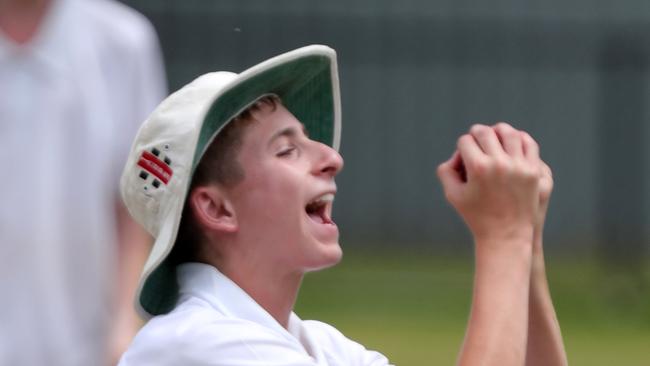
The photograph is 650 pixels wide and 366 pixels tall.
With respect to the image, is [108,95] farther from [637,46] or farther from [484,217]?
[637,46]

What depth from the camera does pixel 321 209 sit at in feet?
9.64

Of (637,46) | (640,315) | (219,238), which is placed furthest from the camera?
(637,46)

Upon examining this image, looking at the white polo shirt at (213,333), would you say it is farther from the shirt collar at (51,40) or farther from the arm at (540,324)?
the shirt collar at (51,40)

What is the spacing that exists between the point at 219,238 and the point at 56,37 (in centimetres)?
70

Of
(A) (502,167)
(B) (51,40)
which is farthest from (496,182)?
(B) (51,40)

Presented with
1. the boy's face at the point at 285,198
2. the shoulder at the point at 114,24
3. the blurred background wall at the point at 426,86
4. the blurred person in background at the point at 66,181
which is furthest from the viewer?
the blurred background wall at the point at 426,86

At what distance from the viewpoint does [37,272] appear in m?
3.27

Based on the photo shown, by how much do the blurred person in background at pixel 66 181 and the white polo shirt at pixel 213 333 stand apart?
17.6 inches

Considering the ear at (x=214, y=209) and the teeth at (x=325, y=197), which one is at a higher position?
the teeth at (x=325, y=197)

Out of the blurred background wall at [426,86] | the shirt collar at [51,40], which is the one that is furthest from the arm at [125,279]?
the blurred background wall at [426,86]

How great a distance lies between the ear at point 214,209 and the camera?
9.54ft

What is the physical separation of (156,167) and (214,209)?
15cm

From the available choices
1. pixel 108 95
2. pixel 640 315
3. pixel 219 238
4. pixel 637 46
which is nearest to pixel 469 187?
pixel 219 238

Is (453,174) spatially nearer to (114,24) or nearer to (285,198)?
(285,198)
